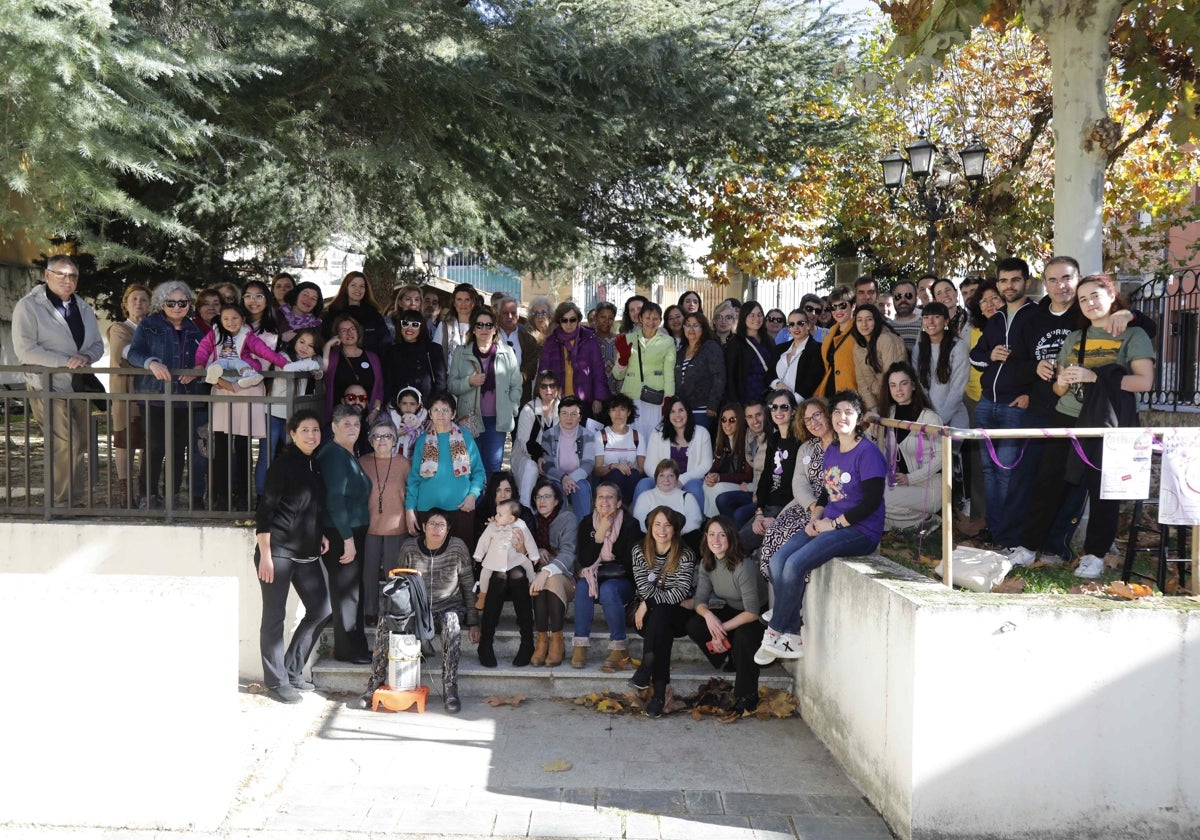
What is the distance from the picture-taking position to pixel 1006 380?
7281mm

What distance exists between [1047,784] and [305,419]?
4880 mm

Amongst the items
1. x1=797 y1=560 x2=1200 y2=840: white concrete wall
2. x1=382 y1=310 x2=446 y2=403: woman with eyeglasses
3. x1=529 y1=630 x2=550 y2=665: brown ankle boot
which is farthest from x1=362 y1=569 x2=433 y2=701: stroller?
x1=797 y1=560 x2=1200 y2=840: white concrete wall

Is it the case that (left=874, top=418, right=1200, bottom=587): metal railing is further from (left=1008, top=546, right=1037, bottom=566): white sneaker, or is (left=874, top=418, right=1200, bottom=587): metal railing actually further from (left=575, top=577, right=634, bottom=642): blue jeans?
(left=575, top=577, right=634, bottom=642): blue jeans

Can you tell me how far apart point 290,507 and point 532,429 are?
89.0 inches

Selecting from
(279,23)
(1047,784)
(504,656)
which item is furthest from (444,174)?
(1047,784)

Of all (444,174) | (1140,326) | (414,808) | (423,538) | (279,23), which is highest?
(279,23)

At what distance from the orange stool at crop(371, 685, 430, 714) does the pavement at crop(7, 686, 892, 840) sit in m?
0.06

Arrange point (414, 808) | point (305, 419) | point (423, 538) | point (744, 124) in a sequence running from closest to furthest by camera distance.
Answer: point (414, 808)
point (305, 419)
point (423, 538)
point (744, 124)

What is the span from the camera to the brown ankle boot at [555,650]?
303 inches

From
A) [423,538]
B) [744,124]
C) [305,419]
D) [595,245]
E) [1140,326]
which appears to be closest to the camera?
[1140,326]

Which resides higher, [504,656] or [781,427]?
[781,427]

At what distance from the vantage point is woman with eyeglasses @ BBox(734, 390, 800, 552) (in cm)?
784

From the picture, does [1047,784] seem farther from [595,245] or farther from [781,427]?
[595,245]

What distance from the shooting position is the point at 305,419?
287 inches
